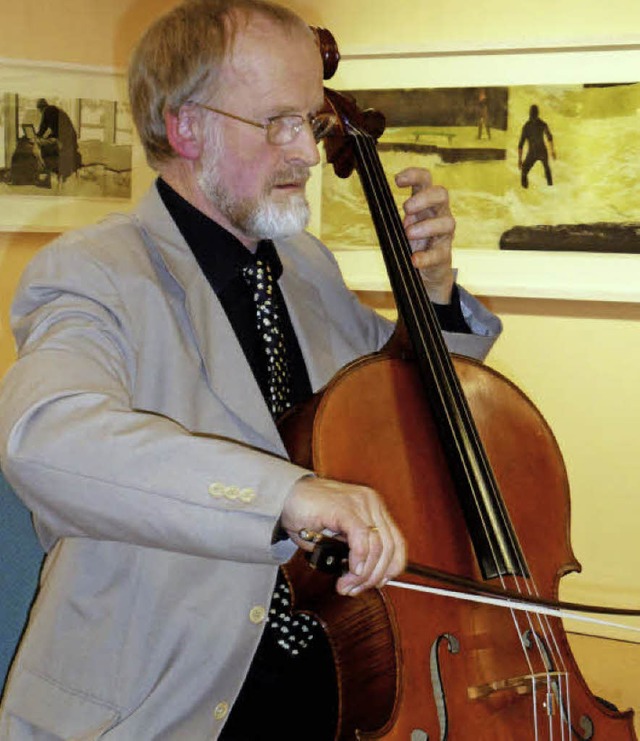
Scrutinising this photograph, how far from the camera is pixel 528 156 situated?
3.38 meters

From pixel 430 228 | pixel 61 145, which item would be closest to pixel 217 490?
pixel 430 228

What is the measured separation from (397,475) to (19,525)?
50 centimetres

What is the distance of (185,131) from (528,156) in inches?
→ 75.3

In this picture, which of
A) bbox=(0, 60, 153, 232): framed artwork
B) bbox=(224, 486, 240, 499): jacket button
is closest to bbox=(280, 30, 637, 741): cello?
bbox=(224, 486, 240, 499): jacket button

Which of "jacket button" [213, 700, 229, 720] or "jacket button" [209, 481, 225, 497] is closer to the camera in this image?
"jacket button" [209, 481, 225, 497]

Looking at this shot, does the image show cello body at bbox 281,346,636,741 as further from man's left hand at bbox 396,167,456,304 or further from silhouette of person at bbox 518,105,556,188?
silhouette of person at bbox 518,105,556,188

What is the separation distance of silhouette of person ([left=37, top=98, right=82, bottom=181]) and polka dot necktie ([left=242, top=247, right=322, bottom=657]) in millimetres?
2024

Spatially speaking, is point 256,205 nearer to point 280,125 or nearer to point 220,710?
point 280,125

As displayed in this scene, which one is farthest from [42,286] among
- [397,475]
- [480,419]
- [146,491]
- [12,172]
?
[12,172]

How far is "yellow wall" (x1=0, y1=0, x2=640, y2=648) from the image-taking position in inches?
132

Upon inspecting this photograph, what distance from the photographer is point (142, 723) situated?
1325mm

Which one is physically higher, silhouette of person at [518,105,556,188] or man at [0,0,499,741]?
silhouette of person at [518,105,556,188]

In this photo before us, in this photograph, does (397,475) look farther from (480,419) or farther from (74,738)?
(74,738)

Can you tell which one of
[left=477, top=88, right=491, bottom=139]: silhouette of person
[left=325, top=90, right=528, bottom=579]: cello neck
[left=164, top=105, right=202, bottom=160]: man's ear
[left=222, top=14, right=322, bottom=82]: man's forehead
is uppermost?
[left=222, top=14, right=322, bottom=82]: man's forehead
